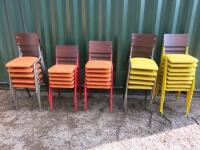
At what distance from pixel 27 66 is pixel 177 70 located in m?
2.08

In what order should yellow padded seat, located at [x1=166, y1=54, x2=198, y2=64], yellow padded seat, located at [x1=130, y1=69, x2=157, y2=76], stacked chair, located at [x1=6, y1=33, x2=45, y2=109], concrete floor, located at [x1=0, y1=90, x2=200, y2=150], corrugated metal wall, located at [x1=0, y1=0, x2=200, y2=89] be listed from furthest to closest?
corrugated metal wall, located at [x1=0, y1=0, x2=200, y2=89] → stacked chair, located at [x1=6, y1=33, x2=45, y2=109] → yellow padded seat, located at [x1=130, y1=69, x2=157, y2=76] → yellow padded seat, located at [x1=166, y1=54, x2=198, y2=64] → concrete floor, located at [x1=0, y1=90, x2=200, y2=150]

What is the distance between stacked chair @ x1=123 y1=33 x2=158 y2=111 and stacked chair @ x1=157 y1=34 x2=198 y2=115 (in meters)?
0.16

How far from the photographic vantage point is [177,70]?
9.16 ft

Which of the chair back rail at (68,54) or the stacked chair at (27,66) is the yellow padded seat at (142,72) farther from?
the stacked chair at (27,66)

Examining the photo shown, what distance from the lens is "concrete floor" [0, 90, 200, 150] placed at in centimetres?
249

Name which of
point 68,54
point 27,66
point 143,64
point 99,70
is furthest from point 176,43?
point 27,66

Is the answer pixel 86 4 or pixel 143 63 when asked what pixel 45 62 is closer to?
pixel 86 4

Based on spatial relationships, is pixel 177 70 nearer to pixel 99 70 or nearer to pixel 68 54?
pixel 99 70

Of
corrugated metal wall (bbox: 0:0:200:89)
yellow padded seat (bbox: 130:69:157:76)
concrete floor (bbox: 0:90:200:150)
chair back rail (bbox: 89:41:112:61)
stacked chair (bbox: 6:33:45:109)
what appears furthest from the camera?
chair back rail (bbox: 89:41:112:61)

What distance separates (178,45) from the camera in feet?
10.3

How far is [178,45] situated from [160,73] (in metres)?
0.51

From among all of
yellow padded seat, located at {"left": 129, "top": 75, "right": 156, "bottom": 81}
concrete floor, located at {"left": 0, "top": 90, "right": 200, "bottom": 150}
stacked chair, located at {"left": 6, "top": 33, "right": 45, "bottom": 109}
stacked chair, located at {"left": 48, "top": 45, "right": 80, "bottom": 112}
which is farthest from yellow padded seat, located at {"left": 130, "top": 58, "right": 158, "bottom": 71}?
stacked chair, located at {"left": 6, "top": 33, "right": 45, "bottom": 109}

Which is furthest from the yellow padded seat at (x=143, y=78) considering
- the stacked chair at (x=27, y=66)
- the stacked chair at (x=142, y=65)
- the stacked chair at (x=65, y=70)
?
the stacked chair at (x=27, y=66)

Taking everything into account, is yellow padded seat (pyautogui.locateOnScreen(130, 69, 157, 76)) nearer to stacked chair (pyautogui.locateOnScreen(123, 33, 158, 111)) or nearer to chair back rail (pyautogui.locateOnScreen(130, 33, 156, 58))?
stacked chair (pyautogui.locateOnScreen(123, 33, 158, 111))
